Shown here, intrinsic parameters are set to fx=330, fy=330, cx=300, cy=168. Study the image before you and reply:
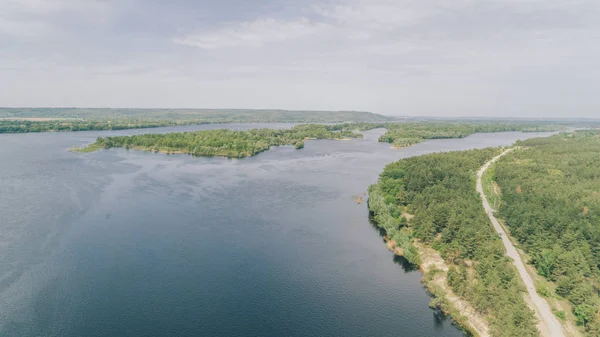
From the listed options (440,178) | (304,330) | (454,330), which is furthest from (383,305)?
(440,178)

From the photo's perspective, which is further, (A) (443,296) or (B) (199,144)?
(B) (199,144)

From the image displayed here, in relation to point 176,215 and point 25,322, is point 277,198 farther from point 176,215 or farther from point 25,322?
point 25,322

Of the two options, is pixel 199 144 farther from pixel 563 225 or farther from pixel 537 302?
pixel 537 302

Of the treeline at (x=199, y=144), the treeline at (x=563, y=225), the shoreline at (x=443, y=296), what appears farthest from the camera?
the treeline at (x=199, y=144)

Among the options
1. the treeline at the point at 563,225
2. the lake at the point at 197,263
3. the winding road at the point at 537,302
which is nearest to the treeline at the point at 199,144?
the lake at the point at 197,263

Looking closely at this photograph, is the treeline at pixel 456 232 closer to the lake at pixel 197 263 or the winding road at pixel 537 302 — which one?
the winding road at pixel 537 302

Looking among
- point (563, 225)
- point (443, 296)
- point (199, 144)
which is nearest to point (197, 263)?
point (443, 296)
